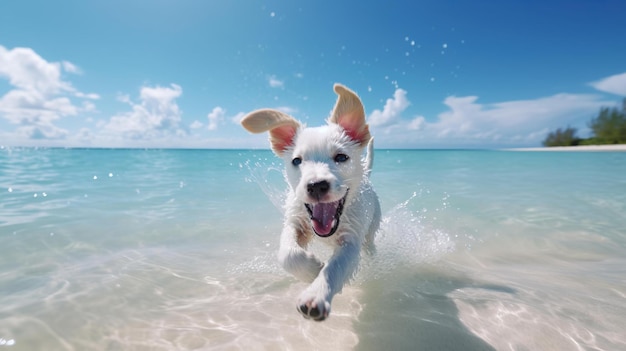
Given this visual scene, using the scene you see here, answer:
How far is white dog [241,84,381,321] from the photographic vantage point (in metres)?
2.44

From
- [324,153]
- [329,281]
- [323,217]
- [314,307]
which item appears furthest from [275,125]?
[314,307]

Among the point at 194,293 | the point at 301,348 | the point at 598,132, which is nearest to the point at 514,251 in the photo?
the point at 301,348

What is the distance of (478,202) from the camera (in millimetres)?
8477

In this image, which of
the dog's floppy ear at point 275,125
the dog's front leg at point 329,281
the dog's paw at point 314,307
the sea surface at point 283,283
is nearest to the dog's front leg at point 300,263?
the dog's front leg at point 329,281

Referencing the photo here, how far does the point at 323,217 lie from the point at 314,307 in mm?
874

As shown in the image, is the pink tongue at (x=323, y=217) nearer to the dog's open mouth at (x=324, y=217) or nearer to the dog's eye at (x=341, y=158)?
the dog's open mouth at (x=324, y=217)

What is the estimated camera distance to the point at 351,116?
3.00 meters

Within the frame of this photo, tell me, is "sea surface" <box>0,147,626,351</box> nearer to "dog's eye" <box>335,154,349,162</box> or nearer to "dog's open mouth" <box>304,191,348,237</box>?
"dog's open mouth" <box>304,191,348,237</box>

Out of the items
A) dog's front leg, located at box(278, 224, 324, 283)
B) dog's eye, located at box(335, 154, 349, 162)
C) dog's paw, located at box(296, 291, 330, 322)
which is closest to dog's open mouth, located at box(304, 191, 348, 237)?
dog's front leg, located at box(278, 224, 324, 283)

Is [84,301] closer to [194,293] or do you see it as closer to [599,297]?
[194,293]

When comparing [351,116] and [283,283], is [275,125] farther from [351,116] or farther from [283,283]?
[283,283]

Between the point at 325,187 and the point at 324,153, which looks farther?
the point at 324,153

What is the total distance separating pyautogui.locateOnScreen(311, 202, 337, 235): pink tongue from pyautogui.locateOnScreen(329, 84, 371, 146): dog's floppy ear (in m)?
0.79

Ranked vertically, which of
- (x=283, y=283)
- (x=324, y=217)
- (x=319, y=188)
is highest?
(x=319, y=188)
